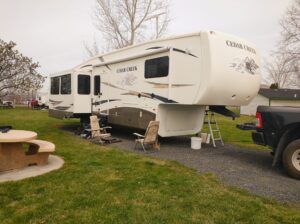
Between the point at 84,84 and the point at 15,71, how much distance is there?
775cm

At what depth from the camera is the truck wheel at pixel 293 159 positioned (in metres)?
5.93

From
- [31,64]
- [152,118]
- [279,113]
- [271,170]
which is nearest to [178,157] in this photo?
[152,118]

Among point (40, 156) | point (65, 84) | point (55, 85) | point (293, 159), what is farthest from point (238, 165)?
point (55, 85)

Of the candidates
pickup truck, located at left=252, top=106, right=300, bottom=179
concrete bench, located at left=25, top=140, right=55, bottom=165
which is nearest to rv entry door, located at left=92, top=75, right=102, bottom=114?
concrete bench, located at left=25, top=140, right=55, bottom=165

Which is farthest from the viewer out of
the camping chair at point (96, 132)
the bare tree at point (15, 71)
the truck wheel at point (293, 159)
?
the bare tree at point (15, 71)

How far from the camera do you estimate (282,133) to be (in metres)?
6.23

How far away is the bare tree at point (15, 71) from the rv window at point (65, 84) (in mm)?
6036

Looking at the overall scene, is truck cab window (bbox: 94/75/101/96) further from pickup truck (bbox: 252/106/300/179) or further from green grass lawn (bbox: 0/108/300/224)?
pickup truck (bbox: 252/106/300/179)

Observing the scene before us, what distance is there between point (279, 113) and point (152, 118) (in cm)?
400

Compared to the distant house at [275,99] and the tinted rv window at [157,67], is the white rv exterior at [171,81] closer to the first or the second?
the tinted rv window at [157,67]

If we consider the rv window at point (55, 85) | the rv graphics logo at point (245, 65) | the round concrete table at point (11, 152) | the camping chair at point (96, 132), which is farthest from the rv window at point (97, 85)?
the rv graphics logo at point (245, 65)

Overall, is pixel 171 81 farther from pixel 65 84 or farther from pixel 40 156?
pixel 65 84

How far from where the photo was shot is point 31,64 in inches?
750

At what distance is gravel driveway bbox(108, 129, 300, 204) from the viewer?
524 centimetres
